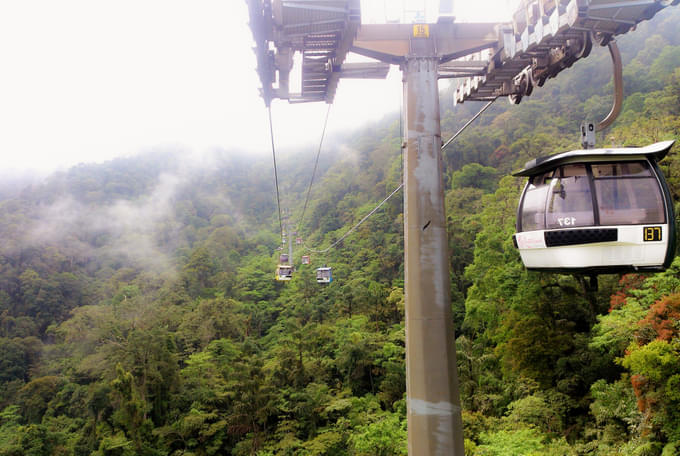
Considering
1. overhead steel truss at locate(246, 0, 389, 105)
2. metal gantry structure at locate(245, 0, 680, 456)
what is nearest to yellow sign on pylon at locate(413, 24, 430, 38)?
metal gantry structure at locate(245, 0, 680, 456)

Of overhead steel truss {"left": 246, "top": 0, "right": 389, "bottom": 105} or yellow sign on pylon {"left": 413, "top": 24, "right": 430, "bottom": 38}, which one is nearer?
overhead steel truss {"left": 246, "top": 0, "right": 389, "bottom": 105}

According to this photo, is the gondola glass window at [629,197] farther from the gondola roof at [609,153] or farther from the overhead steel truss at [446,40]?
the overhead steel truss at [446,40]

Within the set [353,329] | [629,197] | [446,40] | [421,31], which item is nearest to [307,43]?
[421,31]

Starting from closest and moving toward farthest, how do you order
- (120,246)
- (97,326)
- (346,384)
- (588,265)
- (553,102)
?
1. (588,265)
2. (346,384)
3. (97,326)
4. (553,102)
5. (120,246)

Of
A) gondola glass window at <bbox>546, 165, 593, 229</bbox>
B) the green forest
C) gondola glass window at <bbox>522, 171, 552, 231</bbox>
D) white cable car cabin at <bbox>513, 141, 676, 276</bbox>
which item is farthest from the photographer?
the green forest

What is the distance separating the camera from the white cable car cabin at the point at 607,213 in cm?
353

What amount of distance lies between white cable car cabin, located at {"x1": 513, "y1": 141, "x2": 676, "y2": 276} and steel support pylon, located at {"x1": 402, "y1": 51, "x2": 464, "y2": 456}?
965 mm

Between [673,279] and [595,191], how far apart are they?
31.3 ft

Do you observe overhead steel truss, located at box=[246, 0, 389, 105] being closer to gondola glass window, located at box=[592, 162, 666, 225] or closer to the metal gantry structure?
the metal gantry structure

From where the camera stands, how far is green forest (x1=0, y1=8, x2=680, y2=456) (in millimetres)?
12500

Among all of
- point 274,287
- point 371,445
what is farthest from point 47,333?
point 371,445

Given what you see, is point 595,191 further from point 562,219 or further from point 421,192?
point 421,192

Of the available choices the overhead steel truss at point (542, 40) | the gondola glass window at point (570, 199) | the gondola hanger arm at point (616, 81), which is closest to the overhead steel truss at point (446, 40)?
the overhead steel truss at point (542, 40)

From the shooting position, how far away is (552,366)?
1498 centimetres
